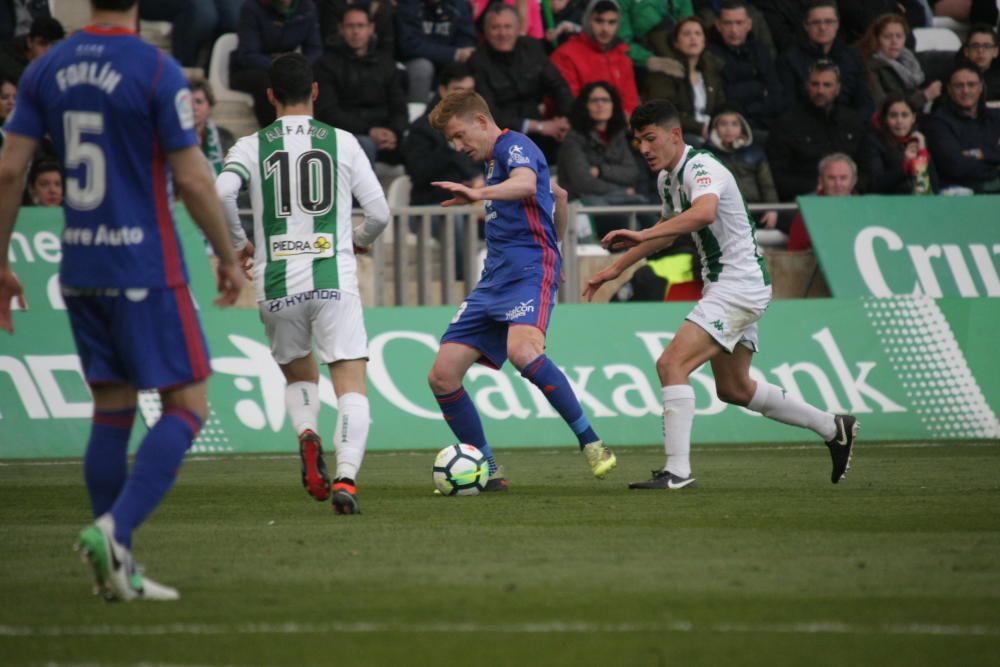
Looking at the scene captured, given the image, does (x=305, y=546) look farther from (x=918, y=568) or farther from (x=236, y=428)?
(x=236, y=428)

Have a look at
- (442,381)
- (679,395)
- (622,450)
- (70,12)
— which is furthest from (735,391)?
(70,12)

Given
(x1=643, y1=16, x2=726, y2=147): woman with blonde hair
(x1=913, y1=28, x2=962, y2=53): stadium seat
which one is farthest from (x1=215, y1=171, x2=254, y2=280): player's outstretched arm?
(x1=913, y1=28, x2=962, y2=53): stadium seat

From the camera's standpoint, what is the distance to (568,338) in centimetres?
1350

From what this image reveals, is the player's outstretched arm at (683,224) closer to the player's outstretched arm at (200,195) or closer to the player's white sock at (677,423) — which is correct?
the player's white sock at (677,423)

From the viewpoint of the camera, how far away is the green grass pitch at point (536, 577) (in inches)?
184

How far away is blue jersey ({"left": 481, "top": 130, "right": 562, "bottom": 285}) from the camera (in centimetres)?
962

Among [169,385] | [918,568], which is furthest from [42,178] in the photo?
[918,568]

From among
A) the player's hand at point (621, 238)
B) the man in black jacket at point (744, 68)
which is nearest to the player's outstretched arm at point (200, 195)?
the player's hand at point (621, 238)

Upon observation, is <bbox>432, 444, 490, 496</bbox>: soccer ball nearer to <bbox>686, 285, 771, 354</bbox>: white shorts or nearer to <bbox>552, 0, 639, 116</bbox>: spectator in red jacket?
<bbox>686, 285, 771, 354</bbox>: white shorts

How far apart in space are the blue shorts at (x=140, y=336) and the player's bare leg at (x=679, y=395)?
4.22 metres

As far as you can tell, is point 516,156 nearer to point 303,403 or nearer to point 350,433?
point 303,403

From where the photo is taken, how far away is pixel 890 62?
18.3m

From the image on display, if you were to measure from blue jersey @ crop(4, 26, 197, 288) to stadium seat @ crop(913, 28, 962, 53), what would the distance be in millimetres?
15598

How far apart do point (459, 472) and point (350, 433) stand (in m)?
1.34
